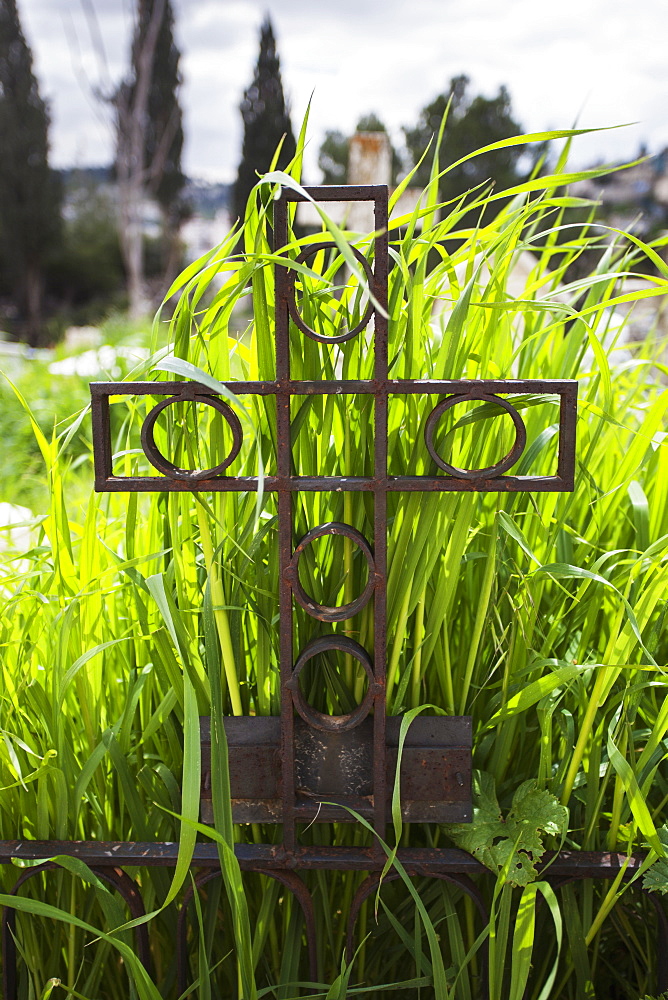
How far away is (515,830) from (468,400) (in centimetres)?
39

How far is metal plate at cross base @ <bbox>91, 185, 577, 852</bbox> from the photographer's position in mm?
618

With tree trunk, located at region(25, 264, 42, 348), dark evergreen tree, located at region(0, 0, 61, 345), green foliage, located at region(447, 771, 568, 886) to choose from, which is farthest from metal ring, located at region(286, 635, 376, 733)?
tree trunk, located at region(25, 264, 42, 348)

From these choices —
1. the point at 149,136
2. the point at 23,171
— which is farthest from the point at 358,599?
the point at 149,136

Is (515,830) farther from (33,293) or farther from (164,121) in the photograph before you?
(164,121)

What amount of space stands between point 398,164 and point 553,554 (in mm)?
15490

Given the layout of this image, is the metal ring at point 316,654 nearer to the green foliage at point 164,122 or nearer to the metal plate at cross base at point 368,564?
the metal plate at cross base at point 368,564

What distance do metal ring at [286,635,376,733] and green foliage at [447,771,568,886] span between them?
151 millimetres

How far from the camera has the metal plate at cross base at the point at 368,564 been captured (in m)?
0.62

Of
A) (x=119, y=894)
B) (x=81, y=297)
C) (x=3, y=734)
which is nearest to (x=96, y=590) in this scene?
(x=3, y=734)

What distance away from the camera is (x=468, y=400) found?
61cm

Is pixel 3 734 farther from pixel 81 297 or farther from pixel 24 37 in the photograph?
pixel 81 297

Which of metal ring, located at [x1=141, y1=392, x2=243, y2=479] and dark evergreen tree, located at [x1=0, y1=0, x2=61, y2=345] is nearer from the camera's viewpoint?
metal ring, located at [x1=141, y1=392, x2=243, y2=479]

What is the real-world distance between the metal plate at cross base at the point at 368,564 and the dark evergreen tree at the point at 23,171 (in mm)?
14878

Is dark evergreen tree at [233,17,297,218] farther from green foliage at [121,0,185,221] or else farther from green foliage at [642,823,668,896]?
green foliage at [642,823,668,896]
